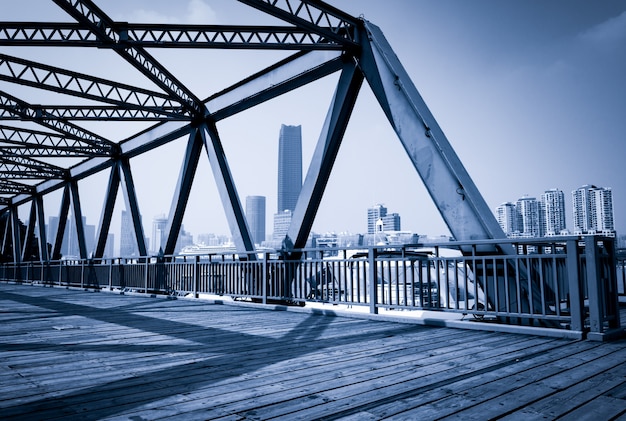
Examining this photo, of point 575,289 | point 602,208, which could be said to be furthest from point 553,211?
point 575,289

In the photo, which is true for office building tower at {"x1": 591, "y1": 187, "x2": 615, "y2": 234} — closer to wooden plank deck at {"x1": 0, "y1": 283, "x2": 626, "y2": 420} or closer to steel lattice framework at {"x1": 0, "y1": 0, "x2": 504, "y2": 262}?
steel lattice framework at {"x1": 0, "y1": 0, "x2": 504, "y2": 262}

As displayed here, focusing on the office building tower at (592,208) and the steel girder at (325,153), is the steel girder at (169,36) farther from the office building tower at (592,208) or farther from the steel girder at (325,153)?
the office building tower at (592,208)

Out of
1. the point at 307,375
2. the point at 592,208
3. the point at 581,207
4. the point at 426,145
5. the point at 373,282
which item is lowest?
the point at 307,375

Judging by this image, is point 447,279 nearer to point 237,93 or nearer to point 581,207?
point 237,93

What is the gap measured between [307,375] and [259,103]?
966 centimetres

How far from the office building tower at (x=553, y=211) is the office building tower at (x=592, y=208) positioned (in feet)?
11.0

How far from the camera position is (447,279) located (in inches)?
234

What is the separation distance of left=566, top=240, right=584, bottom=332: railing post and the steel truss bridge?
0.05 ft

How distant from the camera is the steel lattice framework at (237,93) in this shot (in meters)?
7.65

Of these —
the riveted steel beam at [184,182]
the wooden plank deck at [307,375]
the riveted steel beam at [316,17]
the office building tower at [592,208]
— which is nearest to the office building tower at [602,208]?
the office building tower at [592,208]

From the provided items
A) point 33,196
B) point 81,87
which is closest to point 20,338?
point 81,87

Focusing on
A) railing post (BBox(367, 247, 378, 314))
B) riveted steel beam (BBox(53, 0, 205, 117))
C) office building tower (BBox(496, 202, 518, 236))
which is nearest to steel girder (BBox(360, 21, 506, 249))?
railing post (BBox(367, 247, 378, 314))

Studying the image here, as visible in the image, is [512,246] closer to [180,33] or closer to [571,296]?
[571,296]

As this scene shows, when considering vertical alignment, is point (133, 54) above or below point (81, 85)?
above
